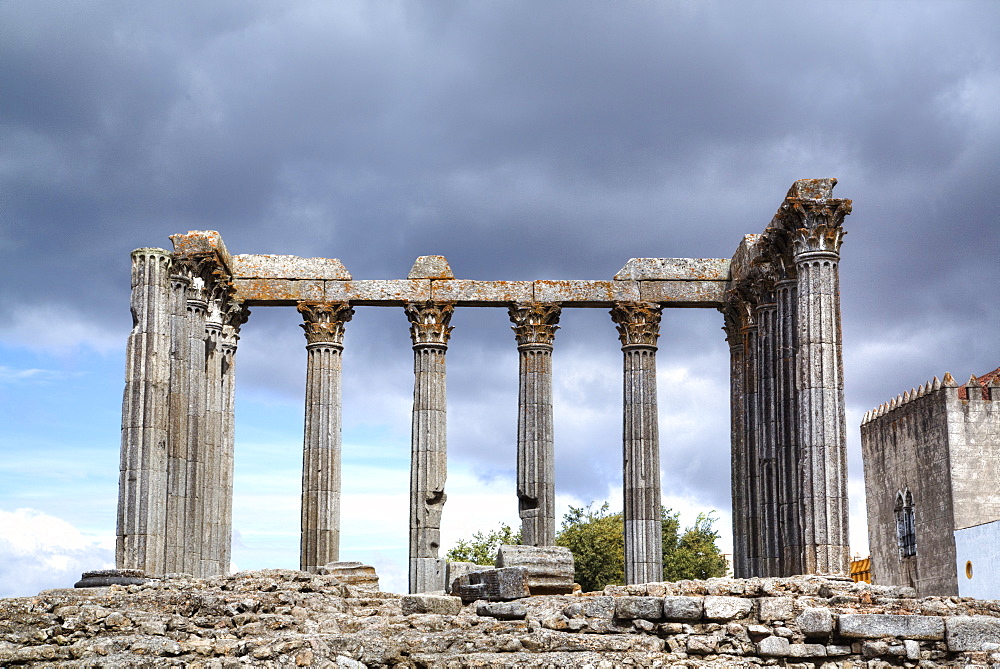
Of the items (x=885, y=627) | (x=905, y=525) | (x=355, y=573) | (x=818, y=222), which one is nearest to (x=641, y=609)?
(x=885, y=627)

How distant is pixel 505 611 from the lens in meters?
16.9

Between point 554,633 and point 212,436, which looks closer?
point 554,633

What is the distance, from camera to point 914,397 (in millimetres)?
41406

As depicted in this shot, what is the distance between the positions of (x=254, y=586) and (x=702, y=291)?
15.1 meters

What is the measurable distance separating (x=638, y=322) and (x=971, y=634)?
16.6 m

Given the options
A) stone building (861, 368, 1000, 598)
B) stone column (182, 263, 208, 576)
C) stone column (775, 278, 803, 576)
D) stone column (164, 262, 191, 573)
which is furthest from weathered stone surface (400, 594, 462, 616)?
stone building (861, 368, 1000, 598)

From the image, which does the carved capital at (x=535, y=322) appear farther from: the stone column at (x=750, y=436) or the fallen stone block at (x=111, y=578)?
the fallen stone block at (x=111, y=578)

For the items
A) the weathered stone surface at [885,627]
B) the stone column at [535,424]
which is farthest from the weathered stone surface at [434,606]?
the stone column at [535,424]

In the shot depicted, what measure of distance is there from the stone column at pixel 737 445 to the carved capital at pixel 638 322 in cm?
181

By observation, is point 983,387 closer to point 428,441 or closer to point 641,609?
point 428,441

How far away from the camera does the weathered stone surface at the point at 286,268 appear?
31703 mm

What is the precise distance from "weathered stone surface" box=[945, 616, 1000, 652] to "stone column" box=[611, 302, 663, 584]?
14711mm

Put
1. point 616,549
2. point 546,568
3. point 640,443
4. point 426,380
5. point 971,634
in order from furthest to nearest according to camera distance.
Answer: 1. point 616,549
2. point 426,380
3. point 640,443
4. point 546,568
5. point 971,634

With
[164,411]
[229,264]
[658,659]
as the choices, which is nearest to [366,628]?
[658,659]
